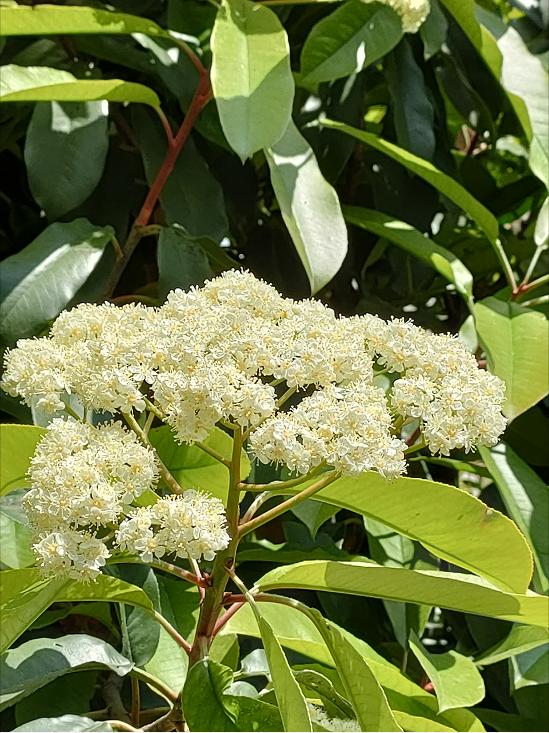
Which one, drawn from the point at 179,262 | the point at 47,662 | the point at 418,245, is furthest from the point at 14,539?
the point at 418,245

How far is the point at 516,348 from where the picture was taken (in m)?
1.17

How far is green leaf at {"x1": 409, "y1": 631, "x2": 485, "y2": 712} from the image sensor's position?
103 cm

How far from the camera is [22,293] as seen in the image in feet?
3.73

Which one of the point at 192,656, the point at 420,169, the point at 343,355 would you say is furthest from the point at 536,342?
the point at 192,656

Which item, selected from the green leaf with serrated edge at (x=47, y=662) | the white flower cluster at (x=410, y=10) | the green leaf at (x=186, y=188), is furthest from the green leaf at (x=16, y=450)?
the white flower cluster at (x=410, y=10)

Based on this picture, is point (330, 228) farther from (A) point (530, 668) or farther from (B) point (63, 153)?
(A) point (530, 668)

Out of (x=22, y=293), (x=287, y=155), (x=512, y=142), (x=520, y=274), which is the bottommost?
(x=520, y=274)

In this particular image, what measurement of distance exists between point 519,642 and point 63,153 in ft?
2.60

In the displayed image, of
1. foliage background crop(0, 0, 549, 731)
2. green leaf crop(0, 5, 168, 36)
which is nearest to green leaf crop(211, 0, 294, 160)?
foliage background crop(0, 0, 549, 731)

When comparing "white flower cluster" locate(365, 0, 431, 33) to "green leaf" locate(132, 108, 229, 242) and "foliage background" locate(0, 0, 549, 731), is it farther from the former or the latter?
"green leaf" locate(132, 108, 229, 242)

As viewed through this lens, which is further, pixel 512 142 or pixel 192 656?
pixel 512 142

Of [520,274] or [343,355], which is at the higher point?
[343,355]

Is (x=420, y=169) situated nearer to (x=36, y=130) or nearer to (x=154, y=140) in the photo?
(x=154, y=140)

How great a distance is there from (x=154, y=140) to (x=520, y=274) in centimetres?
73
